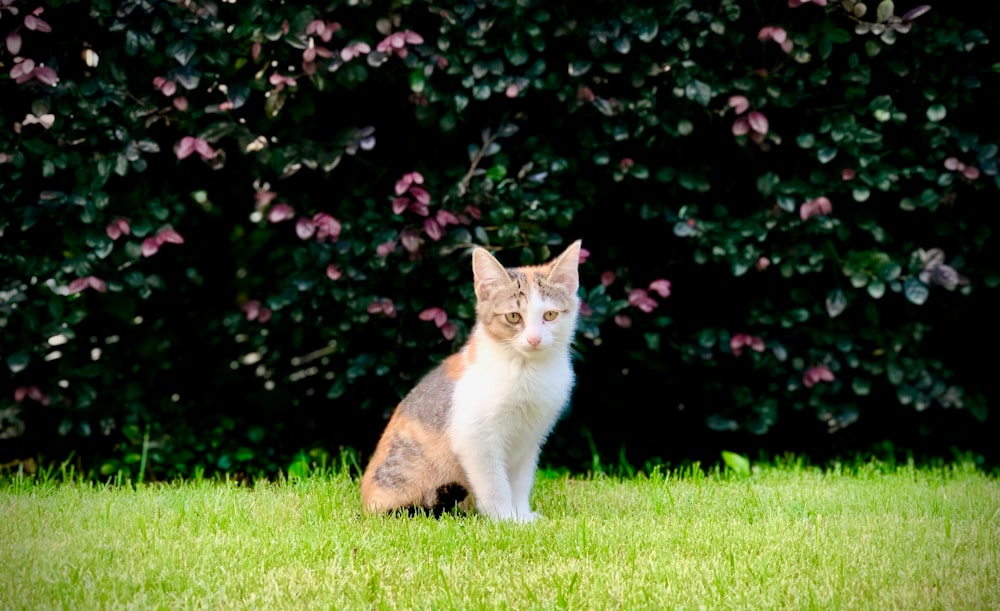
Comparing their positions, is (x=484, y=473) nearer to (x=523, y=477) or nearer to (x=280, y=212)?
(x=523, y=477)

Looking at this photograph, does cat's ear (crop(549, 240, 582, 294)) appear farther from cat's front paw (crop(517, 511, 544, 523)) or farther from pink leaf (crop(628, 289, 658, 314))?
cat's front paw (crop(517, 511, 544, 523))

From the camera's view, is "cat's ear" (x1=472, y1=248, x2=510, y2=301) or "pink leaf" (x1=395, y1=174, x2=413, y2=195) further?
"pink leaf" (x1=395, y1=174, x2=413, y2=195)

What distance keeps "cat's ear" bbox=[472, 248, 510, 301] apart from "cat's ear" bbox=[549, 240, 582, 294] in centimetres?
21

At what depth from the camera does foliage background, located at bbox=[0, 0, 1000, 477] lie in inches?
174

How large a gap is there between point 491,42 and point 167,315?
2178 millimetres

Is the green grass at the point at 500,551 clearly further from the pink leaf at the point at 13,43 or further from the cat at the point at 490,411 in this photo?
the pink leaf at the point at 13,43

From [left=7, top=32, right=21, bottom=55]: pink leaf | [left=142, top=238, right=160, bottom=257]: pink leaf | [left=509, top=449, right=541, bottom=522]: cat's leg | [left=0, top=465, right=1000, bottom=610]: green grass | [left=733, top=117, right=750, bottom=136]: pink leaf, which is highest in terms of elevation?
[left=7, top=32, right=21, bottom=55]: pink leaf

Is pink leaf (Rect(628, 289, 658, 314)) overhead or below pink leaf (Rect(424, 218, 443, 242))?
below

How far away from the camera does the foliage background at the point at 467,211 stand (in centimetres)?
441

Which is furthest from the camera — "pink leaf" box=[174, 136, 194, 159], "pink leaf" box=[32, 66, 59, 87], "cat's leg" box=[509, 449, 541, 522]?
"pink leaf" box=[174, 136, 194, 159]

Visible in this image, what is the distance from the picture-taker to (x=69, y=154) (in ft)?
14.5

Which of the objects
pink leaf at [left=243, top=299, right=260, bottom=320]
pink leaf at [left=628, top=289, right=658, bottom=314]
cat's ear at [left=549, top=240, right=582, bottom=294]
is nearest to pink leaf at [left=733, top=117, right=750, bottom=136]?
pink leaf at [left=628, top=289, right=658, bottom=314]

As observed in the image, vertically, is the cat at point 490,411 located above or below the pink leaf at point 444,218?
below

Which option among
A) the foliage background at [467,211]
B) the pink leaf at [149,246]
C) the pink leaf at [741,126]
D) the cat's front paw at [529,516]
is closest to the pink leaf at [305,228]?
the foliage background at [467,211]
